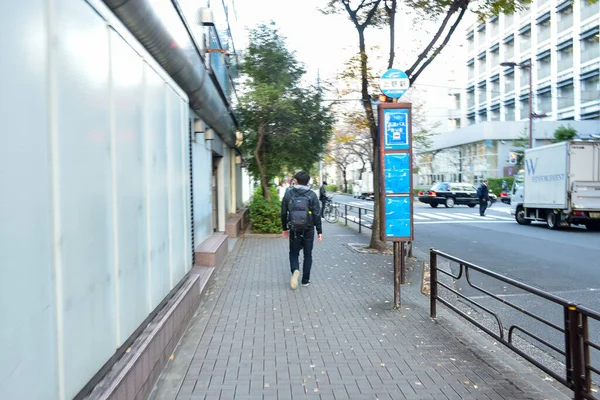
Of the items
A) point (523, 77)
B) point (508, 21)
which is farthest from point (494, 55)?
point (523, 77)

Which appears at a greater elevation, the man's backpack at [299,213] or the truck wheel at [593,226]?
the man's backpack at [299,213]

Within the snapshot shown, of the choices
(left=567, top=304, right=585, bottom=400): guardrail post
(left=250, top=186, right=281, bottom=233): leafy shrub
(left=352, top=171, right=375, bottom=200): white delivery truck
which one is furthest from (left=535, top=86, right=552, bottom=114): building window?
(left=567, top=304, right=585, bottom=400): guardrail post

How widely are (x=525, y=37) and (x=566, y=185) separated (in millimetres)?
34057

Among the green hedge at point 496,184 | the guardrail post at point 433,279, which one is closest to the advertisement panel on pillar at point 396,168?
the guardrail post at point 433,279

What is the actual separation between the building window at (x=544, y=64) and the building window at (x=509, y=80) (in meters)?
2.90

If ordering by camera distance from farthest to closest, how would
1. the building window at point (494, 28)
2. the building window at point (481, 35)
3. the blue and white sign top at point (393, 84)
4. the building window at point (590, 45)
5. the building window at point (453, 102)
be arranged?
the building window at point (453, 102)
the building window at point (481, 35)
the building window at point (494, 28)
the building window at point (590, 45)
the blue and white sign top at point (393, 84)

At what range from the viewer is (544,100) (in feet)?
147

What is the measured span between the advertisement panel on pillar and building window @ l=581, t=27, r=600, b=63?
36.9 metres

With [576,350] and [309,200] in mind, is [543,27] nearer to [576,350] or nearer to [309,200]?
[309,200]

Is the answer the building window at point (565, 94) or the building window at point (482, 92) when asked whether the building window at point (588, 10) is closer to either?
the building window at point (565, 94)

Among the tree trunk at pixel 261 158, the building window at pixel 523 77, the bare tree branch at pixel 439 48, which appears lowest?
the tree trunk at pixel 261 158

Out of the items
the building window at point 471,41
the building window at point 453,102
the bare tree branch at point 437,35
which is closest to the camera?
the bare tree branch at point 437,35

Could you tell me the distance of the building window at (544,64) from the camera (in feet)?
140

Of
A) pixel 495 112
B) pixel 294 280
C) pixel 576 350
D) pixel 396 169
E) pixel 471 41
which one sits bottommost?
pixel 294 280
